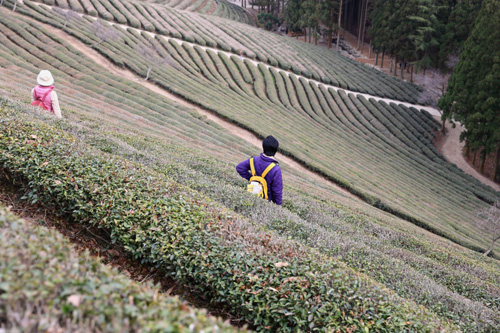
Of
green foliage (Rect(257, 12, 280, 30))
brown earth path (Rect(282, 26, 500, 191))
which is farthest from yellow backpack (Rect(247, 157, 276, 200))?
green foliage (Rect(257, 12, 280, 30))

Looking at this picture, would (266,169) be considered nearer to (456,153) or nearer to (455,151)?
(456,153)

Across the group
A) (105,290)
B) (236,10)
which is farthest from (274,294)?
(236,10)

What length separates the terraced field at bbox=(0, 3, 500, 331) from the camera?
18.3ft

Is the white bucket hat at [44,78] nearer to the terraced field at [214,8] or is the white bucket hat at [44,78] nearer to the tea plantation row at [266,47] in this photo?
the tea plantation row at [266,47]

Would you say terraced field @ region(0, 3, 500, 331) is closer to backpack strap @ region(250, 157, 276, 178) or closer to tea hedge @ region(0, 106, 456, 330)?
tea hedge @ region(0, 106, 456, 330)

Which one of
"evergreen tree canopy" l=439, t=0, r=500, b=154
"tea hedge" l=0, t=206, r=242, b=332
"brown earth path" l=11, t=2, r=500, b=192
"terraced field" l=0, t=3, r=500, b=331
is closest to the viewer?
"tea hedge" l=0, t=206, r=242, b=332

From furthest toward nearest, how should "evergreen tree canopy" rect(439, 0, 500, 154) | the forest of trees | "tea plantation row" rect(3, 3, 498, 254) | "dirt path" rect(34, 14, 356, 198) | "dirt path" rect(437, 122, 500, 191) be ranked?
1. "dirt path" rect(437, 122, 500, 191)
2. the forest of trees
3. "evergreen tree canopy" rect(439, 0, 500, 154)
4. "tea plantation row" rect(3, 3, 498, 254)
5. "dirt path" rect(34, 14, 356, 198)

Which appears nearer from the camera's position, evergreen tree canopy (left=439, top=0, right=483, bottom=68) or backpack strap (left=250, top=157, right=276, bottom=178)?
backpack strap (left=250, top=157, right=276, bottom=178)

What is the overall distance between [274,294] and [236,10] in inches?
3447

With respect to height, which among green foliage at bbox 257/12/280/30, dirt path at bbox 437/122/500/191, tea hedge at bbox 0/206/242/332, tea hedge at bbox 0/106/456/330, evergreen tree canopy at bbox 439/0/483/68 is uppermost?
green foliage at bbox 257/12/280/30

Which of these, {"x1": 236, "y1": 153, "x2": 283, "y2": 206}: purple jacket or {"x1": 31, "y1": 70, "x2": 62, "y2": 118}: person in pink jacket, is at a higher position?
{"x1": 31, "y1": 70, "x2": 62, "y2": 118}: person in pink jacket

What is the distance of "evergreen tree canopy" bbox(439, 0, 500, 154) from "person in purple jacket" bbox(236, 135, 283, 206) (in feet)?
101

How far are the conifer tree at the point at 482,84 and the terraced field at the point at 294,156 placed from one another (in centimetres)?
447

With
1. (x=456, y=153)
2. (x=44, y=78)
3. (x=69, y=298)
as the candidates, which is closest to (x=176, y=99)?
(x=44, y=78)
